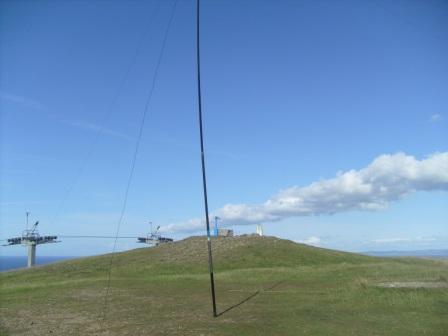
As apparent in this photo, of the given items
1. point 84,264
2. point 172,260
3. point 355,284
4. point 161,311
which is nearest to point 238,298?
point 161,311

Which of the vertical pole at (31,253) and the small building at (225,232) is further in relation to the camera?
the vertical pole at (31,253)

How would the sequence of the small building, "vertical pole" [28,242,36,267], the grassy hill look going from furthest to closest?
"vertical pole" [28,242,36,267], the small building, the grassy hill

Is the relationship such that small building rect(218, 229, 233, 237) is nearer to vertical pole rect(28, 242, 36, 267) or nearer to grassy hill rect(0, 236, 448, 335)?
grassy hill rect(0, 236, 448, 335)

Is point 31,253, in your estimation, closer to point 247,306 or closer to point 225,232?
point 225,232

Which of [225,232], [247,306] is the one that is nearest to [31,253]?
[225,232]

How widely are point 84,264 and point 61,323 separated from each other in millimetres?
39097

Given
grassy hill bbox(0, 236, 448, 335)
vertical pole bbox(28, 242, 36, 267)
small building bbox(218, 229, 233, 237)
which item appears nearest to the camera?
grassy hill bbox(0, 236, 448, 335)

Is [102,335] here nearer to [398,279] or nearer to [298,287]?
[298,287]

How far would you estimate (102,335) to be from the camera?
17656 mm

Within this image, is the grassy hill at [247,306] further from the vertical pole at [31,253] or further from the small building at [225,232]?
the vertical pole at [31,253]

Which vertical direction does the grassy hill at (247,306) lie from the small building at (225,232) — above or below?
below

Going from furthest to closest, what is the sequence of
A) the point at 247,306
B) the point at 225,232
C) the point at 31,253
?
the point at 31,253
the point at 225,232
the point at 247,306

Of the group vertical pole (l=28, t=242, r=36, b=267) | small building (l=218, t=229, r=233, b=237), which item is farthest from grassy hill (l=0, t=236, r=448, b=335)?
vertical pole (l=28, t=242, r=36, b=267)

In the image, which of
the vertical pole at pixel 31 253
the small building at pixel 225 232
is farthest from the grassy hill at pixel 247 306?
the vertical pole at pixel 31 253
